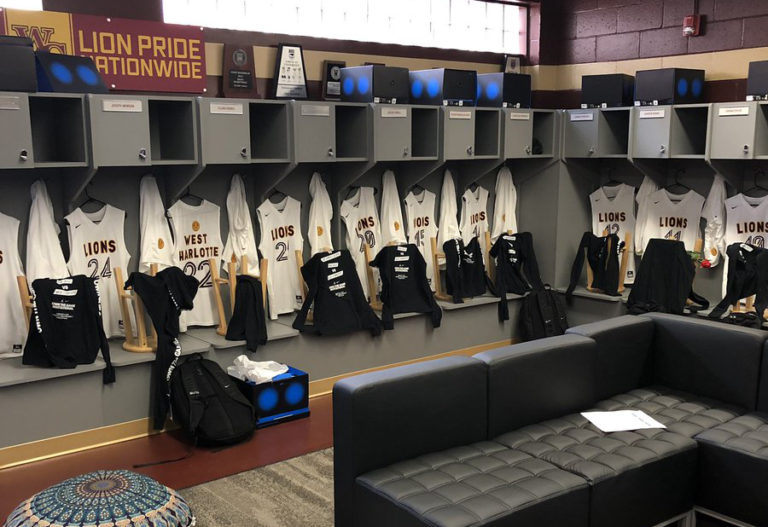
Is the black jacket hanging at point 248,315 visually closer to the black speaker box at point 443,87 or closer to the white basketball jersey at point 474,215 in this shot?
the black speaker box at point 443,87

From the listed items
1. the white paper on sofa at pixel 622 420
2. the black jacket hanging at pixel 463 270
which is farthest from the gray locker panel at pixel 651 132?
the white paper on sofa at pixel 622 420

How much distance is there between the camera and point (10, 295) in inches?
164

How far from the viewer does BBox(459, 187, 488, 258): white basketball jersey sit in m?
6.07

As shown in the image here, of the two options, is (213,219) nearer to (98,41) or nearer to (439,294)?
(98,41)

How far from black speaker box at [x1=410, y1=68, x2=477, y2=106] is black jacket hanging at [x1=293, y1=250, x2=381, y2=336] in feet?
4.13

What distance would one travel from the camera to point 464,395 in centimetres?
318

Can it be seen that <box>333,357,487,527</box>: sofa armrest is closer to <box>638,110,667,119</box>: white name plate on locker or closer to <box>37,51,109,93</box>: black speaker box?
<box>37,51,109,93</box>: black speaker box

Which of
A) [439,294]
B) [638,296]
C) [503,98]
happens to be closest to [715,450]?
[638,296]

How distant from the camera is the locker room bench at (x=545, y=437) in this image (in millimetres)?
2762

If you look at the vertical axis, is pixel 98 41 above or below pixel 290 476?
above

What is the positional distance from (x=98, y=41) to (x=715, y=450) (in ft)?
12.3

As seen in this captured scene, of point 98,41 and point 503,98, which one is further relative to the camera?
point 503,98

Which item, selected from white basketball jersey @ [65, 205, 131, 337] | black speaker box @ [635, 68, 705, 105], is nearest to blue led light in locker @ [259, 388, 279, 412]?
white basketball jersey @ [65, 205, 131, 337]

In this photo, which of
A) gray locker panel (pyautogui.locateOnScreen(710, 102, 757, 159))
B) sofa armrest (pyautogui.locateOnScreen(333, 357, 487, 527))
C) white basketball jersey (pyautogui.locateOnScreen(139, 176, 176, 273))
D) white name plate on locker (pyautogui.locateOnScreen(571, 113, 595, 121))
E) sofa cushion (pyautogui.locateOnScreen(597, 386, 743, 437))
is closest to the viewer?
sofa armrest (pyautogui.locateOnScreen(333, 357, 487, 527))
